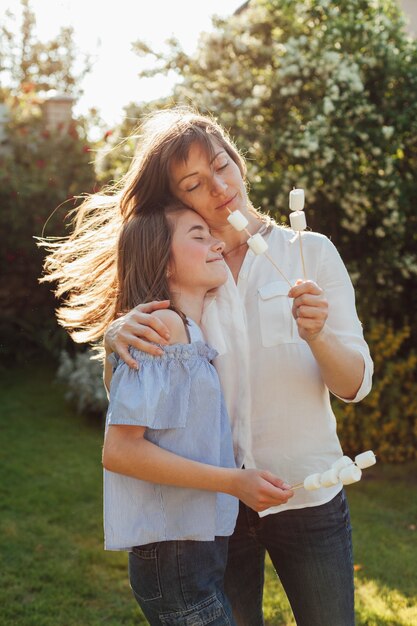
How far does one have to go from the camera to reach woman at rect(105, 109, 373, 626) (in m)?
2.14

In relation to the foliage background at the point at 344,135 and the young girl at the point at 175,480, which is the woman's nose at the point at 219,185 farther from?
the foliage background at the point at 344,135

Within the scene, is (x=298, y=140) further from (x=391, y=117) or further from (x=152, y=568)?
(x=152, y=568)

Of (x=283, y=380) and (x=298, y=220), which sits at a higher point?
(x=298, y=220)

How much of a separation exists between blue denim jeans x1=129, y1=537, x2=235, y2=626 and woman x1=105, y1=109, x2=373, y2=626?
0.30 meters

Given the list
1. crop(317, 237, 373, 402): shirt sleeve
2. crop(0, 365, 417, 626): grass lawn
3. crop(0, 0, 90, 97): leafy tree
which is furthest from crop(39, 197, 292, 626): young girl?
crop(0, 0, 90, 97): leafy tree

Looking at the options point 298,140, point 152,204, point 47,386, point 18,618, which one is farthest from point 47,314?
point 152,204

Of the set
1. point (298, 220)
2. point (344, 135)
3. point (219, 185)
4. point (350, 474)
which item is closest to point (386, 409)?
point (344, 135)

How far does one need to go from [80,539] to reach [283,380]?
3.20 metres

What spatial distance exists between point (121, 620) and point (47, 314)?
19.3 feet

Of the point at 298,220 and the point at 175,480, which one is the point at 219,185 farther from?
the point at 175,480

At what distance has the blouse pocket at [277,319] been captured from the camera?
218 centimetres

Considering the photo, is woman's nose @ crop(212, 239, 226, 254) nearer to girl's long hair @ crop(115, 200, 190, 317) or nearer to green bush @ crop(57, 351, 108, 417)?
girl's long hair @ crop(115, 200, 190, 317)

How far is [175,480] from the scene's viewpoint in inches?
75.1

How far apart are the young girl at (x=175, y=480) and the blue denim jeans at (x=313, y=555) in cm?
18
